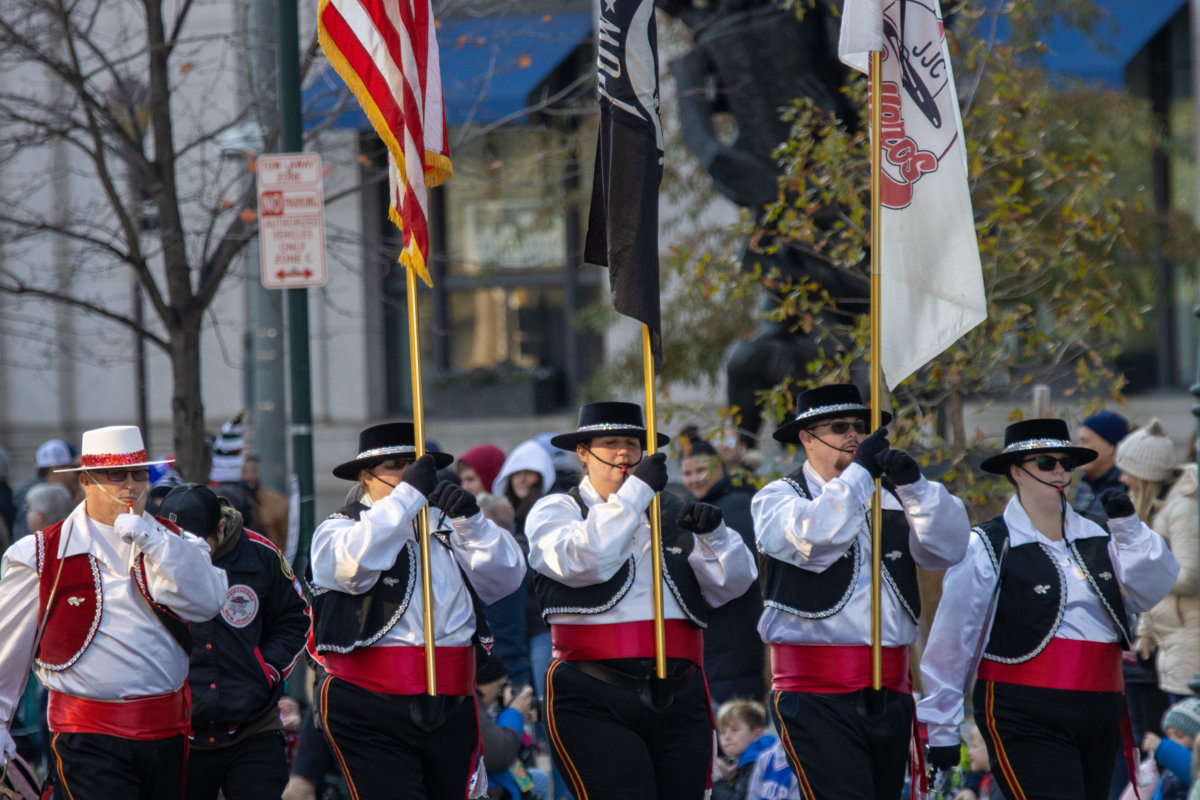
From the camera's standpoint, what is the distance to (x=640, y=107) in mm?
A: 6082

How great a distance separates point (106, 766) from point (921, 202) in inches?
142

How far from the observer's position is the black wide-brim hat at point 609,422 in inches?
235

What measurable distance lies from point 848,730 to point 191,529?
8.45 feet

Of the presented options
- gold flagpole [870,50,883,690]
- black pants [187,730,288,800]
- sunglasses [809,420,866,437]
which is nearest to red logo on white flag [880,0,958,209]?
gold flagpole [870,50,883,690]

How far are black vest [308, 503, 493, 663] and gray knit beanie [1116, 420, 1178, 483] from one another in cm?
404

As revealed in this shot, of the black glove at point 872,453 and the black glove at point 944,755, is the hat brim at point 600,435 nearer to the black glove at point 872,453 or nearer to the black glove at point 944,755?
the black glove at point 872,453

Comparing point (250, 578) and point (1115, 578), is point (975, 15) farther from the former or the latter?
point (250, 578)

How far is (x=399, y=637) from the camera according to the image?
5.69 m

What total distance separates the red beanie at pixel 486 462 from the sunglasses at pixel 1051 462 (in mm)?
4634

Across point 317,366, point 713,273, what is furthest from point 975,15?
point 317,366

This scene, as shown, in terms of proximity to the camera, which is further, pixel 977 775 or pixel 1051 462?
pixel 977 775

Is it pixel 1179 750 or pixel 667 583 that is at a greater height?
pixel 667 583

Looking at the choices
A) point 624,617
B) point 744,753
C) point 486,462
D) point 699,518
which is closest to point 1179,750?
point 699,518

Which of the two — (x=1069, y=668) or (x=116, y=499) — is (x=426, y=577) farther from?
(x=1069, y=668)
